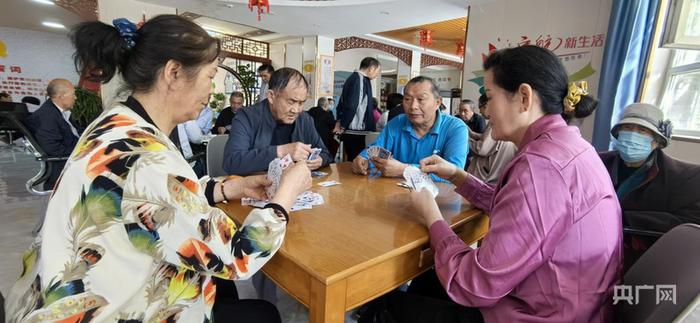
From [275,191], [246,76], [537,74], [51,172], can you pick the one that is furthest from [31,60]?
[537,74]

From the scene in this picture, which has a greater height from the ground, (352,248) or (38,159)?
(352,248)

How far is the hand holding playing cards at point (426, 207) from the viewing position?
1039mm

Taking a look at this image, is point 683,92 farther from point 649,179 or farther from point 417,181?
point 417,181

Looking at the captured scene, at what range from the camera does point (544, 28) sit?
13.3 feet

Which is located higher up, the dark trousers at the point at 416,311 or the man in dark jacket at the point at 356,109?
the man in dark jacket at the point at 356,109

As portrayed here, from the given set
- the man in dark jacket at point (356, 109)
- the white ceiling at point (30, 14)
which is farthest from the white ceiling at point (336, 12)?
the white ceiling at point (30, 14)

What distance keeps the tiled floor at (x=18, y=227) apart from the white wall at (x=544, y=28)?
3.67 m

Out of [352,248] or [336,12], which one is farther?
[336,12]

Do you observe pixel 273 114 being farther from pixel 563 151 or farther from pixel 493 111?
pixel 563 151

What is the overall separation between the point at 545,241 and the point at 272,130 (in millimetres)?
1571

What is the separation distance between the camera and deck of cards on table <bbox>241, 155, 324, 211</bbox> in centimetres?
113

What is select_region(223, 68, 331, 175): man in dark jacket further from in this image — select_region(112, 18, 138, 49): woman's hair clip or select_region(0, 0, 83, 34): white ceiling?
select_region(0, 0, 83, 34): white ceiling

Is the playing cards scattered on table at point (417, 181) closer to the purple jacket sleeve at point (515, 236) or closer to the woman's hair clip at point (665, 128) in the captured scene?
the purple jacket sleeve at point (515, 236)

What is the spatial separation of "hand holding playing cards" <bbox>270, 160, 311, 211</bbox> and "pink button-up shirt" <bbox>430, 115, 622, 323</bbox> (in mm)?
459
